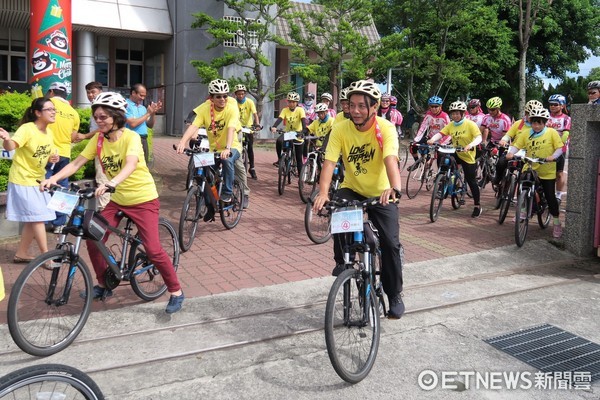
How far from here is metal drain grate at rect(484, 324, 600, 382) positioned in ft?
14.2

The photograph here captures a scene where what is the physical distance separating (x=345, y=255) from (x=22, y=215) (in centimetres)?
383

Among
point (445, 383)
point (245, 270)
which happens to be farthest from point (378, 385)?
point (245, 270)

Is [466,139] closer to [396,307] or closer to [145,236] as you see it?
[396,307]

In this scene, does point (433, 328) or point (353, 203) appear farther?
point (433, 328)

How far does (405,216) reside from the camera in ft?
32.2

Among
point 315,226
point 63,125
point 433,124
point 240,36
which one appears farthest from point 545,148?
point 240,36

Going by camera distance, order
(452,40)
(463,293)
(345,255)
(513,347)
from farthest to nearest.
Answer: (452,40) < (463,293) < (513,347) < (345,255)

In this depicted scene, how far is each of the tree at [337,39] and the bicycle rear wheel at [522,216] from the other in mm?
11143

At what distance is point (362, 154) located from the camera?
4727mm

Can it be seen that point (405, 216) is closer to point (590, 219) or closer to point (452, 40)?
point (590, 219)

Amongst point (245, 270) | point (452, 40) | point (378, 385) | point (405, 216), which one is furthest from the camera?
point (452, 40)

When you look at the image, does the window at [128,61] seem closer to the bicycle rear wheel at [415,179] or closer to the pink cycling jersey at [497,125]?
the bicycle rear wheel at [415,179]

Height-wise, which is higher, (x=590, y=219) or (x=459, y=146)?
(x=459, y=146)

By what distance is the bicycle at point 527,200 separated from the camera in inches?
313
